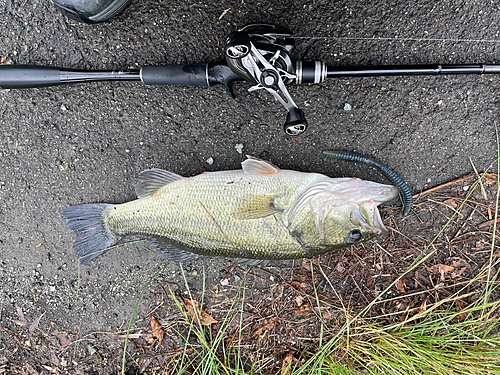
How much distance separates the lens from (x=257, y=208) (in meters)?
2.21

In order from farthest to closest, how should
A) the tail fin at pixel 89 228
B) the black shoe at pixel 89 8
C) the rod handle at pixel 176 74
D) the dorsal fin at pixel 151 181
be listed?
the tail fin at pixel 89 228 → the dorsal fin at pixel 151 181 → the rod handle at pixel 176 74 → the black shoe at pixel 89 8

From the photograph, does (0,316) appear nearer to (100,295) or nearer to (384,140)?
(100,295)

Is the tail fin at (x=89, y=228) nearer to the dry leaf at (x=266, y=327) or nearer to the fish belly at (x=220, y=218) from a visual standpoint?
the fish belly at (x=220, y=218)

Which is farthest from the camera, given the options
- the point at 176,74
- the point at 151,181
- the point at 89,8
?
the point at 151,181

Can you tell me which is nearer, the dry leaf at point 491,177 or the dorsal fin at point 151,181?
the dorsal fin at point 151,181

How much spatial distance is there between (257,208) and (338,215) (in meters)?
0.59

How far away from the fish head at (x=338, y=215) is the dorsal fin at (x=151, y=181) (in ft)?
3.53

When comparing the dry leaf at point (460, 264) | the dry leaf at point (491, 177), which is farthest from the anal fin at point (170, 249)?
the dry leaf at point (491, 177)

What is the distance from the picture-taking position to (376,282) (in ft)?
9.23

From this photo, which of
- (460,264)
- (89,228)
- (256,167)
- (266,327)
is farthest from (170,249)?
(460,264)

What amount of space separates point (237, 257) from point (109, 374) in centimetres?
188

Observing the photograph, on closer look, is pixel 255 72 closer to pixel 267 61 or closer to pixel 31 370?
pixel 267 61

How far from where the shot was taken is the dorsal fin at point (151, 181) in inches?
96.3

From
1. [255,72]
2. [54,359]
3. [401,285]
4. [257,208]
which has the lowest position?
[54,359]
